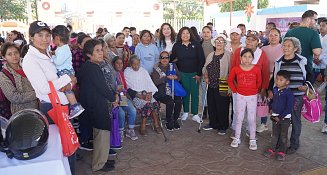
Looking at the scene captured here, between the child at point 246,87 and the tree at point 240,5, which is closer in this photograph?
the child at point 246,87

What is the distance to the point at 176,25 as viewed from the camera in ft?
74.3

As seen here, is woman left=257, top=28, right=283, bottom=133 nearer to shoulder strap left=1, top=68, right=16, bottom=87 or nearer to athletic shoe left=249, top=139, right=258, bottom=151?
athletic shoe left=249, top=139, right=258, bottom=151

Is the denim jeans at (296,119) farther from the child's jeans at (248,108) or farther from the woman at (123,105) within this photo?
the woman at (123,105)

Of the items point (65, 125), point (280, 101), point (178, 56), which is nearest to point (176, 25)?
point (178, 56)

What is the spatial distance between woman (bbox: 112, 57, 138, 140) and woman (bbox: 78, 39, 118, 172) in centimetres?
100

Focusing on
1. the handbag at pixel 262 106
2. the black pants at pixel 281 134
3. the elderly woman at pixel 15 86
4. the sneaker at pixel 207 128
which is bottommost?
the sneaker at pixel 207 128

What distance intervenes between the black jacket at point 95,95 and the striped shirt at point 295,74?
2.39 meters

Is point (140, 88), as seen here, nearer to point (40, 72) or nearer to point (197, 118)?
point (197, 118)

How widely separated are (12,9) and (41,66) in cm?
3139

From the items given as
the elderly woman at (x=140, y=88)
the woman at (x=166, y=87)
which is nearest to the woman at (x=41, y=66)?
the elderly woman at (x=140, y=88)

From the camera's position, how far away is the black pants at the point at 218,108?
500 centimetres

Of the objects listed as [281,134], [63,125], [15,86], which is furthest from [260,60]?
[15,86]

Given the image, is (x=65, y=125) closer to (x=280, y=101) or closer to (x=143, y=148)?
(x=143, y=148)

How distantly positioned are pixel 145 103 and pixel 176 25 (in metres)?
18.4
